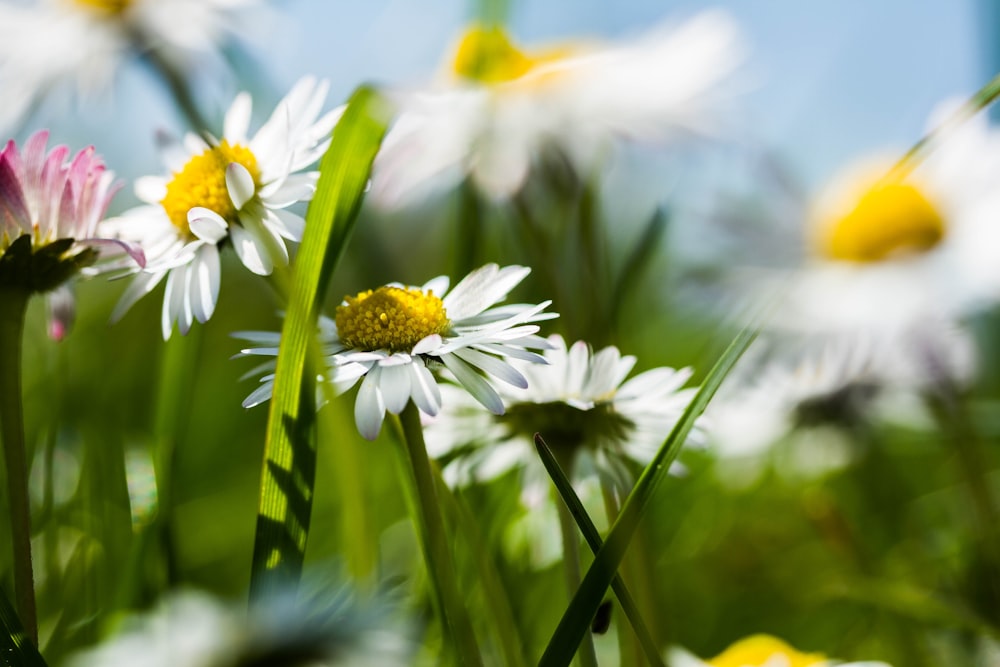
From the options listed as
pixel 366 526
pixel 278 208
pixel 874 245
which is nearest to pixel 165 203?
pixel 278 208

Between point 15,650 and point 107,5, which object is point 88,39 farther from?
point 15,650

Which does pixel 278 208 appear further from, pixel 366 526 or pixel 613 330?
pixel 613 330

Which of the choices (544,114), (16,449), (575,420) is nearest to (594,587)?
(575,420)

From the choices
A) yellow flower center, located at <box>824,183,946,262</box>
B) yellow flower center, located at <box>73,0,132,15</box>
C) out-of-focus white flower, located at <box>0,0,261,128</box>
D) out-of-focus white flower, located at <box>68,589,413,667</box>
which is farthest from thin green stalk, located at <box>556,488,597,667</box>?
yellow flower center, located at <box>73,0,132,15</box>

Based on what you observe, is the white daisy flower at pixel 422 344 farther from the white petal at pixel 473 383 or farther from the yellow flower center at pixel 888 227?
the yellow flower center at pixel 888 227

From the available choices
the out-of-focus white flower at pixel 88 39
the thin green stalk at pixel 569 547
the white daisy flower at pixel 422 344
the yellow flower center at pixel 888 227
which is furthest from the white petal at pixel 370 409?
the out-of-focus white flower at pixel 88 39

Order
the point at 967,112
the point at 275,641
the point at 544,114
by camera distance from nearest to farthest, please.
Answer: the point at 275,641 < the point at 967,112 < the point at 544,114

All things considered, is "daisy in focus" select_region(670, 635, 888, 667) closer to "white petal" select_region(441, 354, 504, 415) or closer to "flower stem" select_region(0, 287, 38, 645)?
"white petal" select_region(441, 354, 504, 415)
